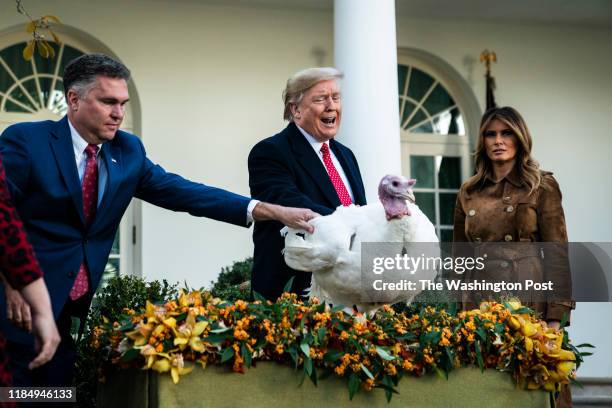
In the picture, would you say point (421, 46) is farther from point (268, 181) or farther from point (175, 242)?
point (268, 181)

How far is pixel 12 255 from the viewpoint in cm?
228

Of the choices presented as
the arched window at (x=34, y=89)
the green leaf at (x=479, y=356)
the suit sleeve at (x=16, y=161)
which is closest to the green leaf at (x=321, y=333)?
the green leaf at (x=479, y=356)

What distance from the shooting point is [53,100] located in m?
8.29

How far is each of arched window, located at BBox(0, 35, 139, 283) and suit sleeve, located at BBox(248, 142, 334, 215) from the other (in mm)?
4598

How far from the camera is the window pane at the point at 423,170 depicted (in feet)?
30.4

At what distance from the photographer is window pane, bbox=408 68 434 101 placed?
30.6 ft

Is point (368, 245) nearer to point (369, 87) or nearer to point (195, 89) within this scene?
point (369, 87)

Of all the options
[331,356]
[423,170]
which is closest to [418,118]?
[423,170]

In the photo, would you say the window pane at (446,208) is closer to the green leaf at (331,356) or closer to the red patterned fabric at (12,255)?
the green leaf at (331,356)

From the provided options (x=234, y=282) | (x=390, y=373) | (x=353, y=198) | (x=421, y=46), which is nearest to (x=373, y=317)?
(x=390, y=373)

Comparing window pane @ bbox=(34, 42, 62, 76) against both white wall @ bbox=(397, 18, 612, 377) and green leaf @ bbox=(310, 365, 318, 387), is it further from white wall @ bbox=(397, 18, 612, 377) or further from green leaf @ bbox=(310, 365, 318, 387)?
green leaf @ bbox=(310, 365, 318, 387)

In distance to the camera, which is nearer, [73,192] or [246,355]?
[246,355]

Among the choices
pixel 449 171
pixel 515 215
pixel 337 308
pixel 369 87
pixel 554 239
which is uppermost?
pixel 369 87

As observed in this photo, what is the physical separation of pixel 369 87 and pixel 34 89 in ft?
10.6
